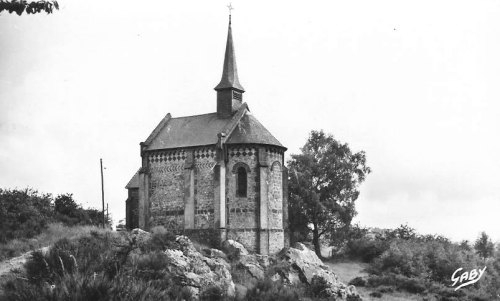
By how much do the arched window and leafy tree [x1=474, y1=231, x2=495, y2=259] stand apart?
40.7m

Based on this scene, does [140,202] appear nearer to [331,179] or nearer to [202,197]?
[202,197]

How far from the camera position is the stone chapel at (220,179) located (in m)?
40.0

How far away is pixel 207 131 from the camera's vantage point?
43.0 metres

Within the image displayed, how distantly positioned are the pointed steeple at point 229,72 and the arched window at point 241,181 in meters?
7.00

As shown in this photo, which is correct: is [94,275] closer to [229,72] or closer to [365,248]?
[229,72]

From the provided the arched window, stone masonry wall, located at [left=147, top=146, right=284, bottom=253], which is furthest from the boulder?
the arched window

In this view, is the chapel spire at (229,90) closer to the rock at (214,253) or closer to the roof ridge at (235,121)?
the roof ridge at (235,121)

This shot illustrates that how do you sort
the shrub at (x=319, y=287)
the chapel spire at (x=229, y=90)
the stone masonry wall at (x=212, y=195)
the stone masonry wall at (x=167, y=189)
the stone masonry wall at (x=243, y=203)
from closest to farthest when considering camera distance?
the shrub at (x=319, y=287)
the stone masonry wall at (x=243, y=203)
the stone masonry wall at (x=212, y=195)
the stone masonry wall at (x=167, y=189)
the chapel spire at (x=229, y=90)

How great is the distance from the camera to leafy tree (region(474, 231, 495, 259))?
70.9 meters

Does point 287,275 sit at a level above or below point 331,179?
below

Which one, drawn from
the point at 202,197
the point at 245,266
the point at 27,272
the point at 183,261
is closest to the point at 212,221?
the point at 202,197

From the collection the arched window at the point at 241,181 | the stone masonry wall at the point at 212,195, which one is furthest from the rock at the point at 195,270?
the arched window at the point at 241,181

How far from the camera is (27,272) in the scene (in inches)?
1030

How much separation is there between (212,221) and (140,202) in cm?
629
